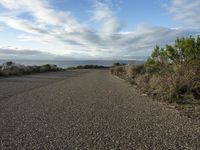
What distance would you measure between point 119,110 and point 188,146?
13.1 feet

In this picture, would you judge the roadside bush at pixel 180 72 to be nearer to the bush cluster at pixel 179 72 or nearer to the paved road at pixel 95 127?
the bush cluster at pixel 179 72

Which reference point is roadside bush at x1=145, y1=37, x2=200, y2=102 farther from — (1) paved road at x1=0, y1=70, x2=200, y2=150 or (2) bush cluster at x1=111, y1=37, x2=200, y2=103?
(1) paved road at x1=0, y1=70, x2=200, y2=150

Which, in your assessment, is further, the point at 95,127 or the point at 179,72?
the point at 179,72

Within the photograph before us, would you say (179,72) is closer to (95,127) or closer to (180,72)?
(180,72)

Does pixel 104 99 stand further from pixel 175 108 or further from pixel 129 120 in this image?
pixel 129 120

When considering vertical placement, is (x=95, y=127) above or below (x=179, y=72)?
below

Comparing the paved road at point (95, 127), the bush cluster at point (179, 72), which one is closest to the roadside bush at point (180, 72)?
the bush cluster at point (179, 72)

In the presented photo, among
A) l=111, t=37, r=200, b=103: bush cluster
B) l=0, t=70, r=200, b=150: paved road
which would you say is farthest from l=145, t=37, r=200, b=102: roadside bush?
l=0, t=70, r=200, b=150: paved road

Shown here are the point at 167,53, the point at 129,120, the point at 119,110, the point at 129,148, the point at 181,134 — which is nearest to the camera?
the point at 129,148

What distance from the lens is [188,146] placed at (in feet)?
18.7

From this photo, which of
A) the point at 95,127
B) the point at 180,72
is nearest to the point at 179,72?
the point at 180,72

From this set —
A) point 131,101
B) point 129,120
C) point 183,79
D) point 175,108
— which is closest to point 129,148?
point 129,120

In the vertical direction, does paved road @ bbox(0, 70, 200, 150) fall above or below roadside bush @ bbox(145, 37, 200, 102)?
below

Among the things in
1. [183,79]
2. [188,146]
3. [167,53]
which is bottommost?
[188,146]
